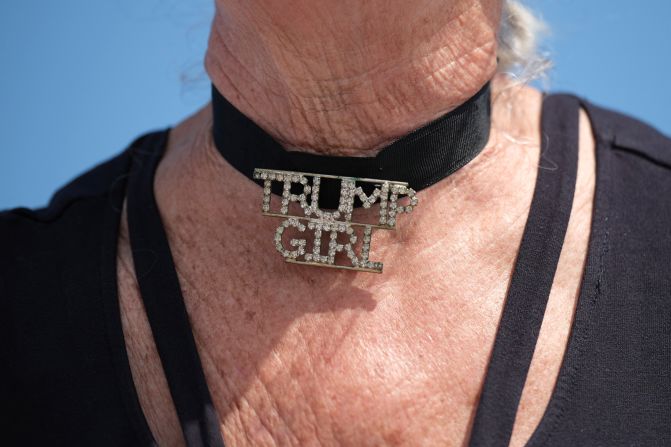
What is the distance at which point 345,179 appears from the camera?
2.97 ft

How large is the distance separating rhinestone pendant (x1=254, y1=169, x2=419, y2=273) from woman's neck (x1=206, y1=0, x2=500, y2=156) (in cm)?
7

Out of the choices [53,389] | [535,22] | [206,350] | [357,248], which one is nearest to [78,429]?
[53,389]

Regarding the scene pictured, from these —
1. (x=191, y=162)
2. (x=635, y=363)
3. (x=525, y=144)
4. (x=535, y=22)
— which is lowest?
(x=635, y=363)

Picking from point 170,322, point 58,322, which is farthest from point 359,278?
point 58,322

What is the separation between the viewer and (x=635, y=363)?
90cm

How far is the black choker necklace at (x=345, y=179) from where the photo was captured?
0.91 metres

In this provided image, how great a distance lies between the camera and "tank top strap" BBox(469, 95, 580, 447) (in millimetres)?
862

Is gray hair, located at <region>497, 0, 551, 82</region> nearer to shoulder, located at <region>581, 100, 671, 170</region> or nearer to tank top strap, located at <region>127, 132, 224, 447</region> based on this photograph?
shoulder, located at <region>581, 100, 671, 170</region>

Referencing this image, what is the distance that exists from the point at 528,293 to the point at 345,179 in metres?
0.26

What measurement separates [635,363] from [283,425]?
0.42m

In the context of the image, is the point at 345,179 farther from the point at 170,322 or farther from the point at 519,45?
the point at 519,45

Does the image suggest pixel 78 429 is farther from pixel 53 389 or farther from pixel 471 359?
pixel 471 359

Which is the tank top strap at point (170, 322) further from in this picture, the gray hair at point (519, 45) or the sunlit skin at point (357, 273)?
the gray hair at point (519, 45)

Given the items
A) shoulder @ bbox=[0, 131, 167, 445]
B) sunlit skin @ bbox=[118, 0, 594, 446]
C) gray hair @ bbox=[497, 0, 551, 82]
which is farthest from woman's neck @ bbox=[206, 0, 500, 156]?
shoulder @ bbox=[0, 131, 167, 445]
